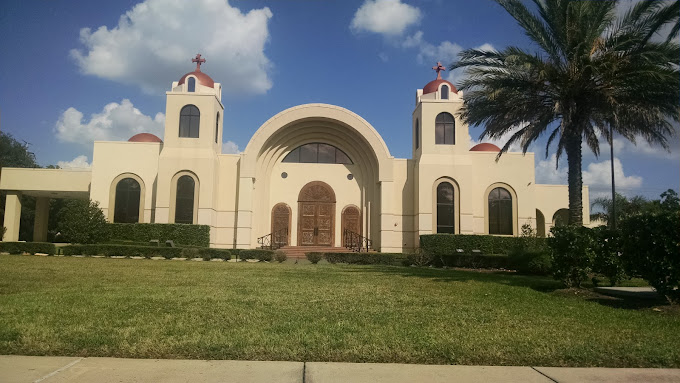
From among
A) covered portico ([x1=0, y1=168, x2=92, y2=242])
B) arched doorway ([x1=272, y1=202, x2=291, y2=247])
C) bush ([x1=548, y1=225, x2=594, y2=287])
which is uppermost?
covered portico ([x1=0, y1=168, x2=92, y2=242])

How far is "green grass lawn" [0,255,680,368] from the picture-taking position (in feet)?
17.1

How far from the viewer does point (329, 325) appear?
21.5ft

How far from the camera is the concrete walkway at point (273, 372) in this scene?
170 inches

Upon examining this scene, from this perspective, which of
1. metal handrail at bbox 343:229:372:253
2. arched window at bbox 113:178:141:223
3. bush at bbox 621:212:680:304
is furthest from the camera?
metal handrail at bbox 343:229:372:253

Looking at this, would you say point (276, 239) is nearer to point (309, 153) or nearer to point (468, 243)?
point (309, 153)

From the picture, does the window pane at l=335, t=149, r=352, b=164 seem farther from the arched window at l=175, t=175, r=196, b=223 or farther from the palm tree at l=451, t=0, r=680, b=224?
the palm tree at l=451, t=0, r=680, b=224

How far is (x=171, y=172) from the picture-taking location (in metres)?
29.5

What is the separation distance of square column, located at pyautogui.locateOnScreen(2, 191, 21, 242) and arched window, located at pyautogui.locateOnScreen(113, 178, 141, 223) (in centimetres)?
886

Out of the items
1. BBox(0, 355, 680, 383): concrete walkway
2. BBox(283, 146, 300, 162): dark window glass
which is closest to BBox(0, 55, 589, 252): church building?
BBox(283, 146, 300, 162): dark window glass

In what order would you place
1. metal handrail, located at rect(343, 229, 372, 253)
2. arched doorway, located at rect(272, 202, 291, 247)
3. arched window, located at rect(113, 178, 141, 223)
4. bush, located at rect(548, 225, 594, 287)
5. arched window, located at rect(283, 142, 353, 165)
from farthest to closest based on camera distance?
arched window, located at rect(283, 142, 353, 165) < arched doorway, located at rect(272, 202, 291, 247) < metal handrail, located at rect(343, 229, 372, 253) < arched window, located at rect(113, 178, 141, 223) < bush, located at rect(548, 225, 594, 287)

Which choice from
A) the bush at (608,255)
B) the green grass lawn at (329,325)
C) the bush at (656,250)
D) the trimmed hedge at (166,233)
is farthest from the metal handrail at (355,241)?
the bush at (656,250)

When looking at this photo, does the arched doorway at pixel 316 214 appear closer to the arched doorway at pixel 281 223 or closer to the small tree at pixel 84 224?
the arched doorway at pixel 281 223

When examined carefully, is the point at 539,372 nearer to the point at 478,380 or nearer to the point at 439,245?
the point at 478,380

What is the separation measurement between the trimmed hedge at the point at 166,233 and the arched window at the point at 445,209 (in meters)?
14.2
